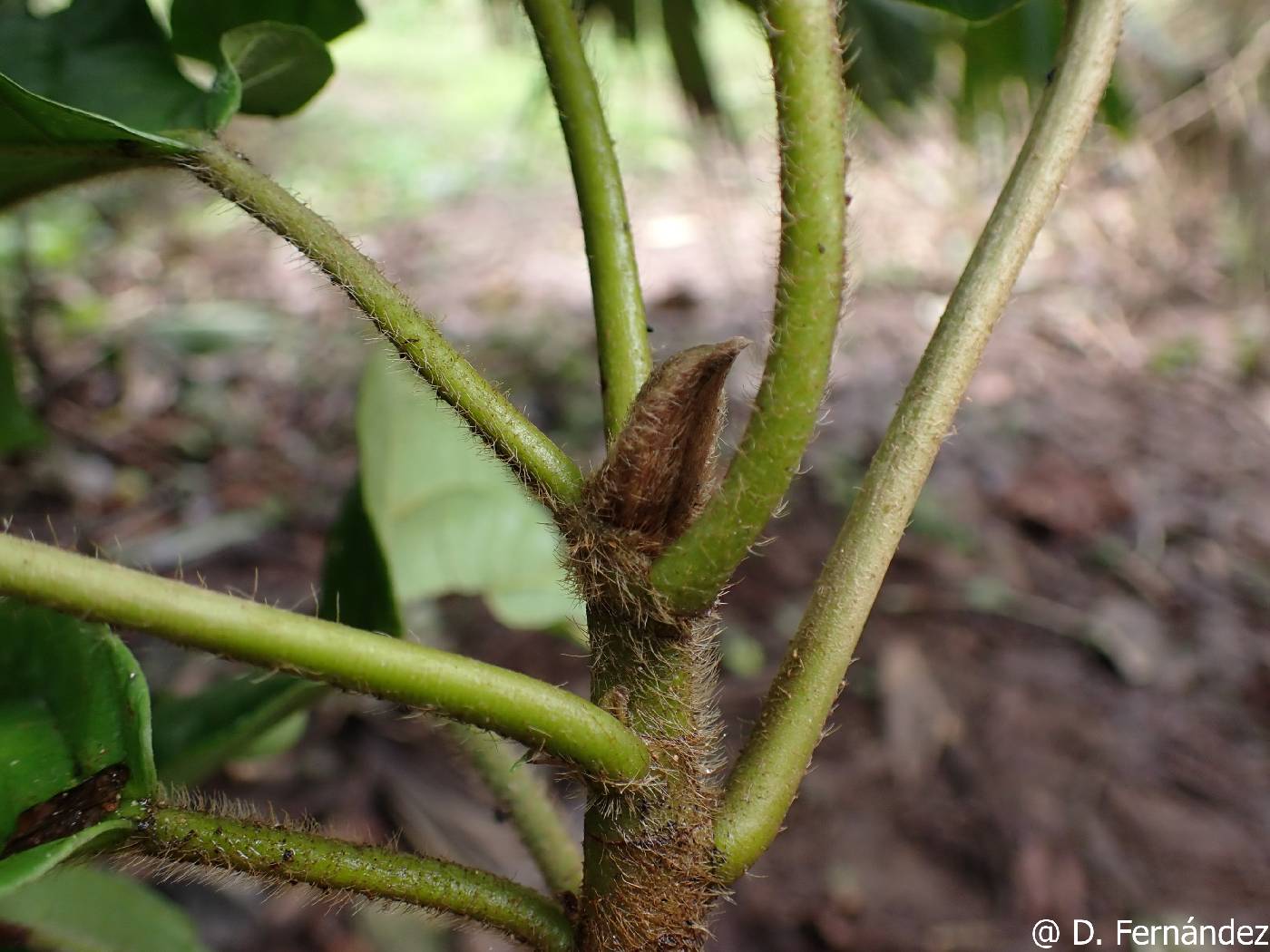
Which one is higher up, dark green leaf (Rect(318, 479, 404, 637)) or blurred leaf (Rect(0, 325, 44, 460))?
blurred leaf (Rect(0, 325, 44, 460))

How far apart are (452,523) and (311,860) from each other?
0.67 metres

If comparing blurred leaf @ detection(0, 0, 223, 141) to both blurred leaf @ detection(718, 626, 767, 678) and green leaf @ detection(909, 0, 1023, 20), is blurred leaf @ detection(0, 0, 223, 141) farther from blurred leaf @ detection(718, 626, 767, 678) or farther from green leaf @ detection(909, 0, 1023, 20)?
blurred leaf @ detection(718, 626, 767, 678)

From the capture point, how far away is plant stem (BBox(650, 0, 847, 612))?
412mm

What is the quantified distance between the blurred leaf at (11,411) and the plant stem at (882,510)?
88cm

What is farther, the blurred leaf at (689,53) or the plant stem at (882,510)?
the blurred leaf at (689,53)

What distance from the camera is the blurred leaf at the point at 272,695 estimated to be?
655mm

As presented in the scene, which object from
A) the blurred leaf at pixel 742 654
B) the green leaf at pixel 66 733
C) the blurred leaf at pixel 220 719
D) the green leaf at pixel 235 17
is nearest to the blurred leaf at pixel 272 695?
the blurred leaf at pixel 220 719

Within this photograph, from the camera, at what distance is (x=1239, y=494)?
222cm

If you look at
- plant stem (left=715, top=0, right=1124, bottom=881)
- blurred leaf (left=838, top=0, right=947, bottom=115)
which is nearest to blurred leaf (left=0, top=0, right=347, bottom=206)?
plant stem (left=715, top=0, right=1124, bottom=881)

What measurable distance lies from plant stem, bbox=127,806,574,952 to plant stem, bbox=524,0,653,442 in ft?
0.74

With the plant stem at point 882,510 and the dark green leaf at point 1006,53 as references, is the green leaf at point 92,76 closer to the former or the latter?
the plant stem at point 882,510

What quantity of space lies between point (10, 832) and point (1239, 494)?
2.45m

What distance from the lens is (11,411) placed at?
0.99 metres

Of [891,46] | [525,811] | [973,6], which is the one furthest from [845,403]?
[525,811]
